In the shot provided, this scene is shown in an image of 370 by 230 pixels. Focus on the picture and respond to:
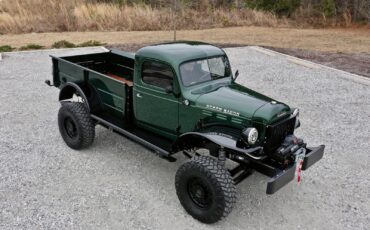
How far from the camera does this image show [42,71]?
37.2 feet

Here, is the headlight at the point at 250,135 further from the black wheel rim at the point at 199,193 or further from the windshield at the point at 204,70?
the windshield at the point at 204,70

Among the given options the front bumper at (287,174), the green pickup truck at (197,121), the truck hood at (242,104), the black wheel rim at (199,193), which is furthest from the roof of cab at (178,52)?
the front bumper at (287,174)

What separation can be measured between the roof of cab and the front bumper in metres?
1.99

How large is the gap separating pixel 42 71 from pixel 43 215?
7.73 m

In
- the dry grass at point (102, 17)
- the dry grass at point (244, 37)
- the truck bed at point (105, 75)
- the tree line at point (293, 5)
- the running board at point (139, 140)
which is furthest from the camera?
the tree line at point (293, 5)

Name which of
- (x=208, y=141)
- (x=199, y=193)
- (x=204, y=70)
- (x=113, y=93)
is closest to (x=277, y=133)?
(x=208, y=141)

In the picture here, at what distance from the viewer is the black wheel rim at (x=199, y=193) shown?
4.38 m

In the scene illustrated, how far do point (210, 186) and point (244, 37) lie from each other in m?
14.7

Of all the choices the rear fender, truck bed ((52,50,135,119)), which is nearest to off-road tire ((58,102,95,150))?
the rear fender

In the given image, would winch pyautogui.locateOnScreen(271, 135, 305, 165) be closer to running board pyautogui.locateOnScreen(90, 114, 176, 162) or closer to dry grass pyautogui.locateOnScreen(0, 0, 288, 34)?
running board pyautogui.locateOnScreen(90, 114, 176, 162)

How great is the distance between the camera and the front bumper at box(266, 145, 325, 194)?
13.6 ft

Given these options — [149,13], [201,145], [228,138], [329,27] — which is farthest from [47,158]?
[329,27]

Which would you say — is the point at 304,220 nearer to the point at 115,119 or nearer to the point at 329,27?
the point at 115,119

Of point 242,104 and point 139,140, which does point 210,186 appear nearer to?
point 242,104
